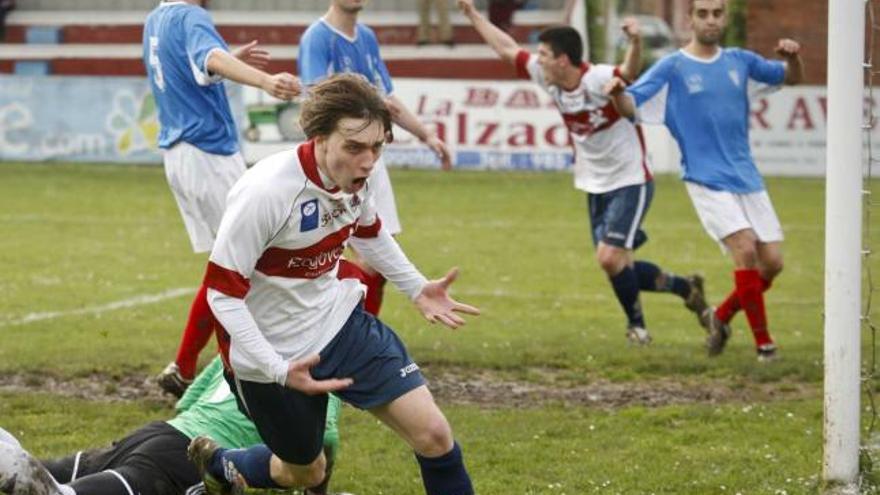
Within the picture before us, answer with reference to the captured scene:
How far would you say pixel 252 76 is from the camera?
7.86 metres

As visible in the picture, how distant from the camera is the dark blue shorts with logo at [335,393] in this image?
5.97 meters

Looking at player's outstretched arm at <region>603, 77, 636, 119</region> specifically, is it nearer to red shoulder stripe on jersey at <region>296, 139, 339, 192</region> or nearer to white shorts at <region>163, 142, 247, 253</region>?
white shorts at <region>163, 142, 247, 253</region>

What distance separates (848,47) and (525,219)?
13182 mm

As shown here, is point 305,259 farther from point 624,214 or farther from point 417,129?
point 624,214

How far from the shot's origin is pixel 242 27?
35375mm

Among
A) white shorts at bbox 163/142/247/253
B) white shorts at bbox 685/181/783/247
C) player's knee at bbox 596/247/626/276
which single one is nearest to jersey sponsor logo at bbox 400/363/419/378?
white shorts at bbox 163/142/247/253

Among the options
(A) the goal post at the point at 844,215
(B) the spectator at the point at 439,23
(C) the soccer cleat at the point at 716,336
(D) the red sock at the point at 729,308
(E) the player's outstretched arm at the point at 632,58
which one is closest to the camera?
(A) the goal post at the point at 844,215

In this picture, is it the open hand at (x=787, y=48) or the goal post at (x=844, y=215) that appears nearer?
the goal post at (x=844, y=215)

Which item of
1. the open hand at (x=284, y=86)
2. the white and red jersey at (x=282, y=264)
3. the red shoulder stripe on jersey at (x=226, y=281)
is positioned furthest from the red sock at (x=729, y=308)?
the red shoulder stripe on jersey at (x=226, y=281)

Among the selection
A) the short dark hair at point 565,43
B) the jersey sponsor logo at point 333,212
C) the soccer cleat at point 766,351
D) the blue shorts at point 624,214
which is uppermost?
the jersey sponsor logo at point 333,212

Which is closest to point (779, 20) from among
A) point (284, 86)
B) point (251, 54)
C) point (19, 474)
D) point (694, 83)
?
point (694, 83)

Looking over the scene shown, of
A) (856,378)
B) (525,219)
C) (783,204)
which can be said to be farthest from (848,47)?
(783,204)

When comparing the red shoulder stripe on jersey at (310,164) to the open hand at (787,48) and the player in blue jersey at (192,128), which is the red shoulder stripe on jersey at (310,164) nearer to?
the player in blue jersey at (192,128)

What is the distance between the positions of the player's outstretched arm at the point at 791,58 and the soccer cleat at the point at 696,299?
1.55 metres
